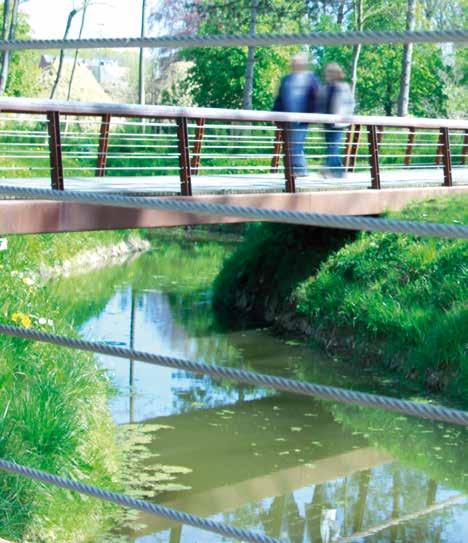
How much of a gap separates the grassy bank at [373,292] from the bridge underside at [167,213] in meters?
0.33

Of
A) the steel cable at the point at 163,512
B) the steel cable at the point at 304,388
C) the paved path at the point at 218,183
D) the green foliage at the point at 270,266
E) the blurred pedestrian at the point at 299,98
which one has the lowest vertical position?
the green foliage at the point at 270,266

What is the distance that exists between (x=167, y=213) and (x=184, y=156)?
1.69 feet

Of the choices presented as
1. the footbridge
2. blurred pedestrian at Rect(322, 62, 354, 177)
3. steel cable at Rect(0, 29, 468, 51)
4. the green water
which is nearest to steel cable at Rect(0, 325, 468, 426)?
steel cable at Rect(0, 29, 468, 51)

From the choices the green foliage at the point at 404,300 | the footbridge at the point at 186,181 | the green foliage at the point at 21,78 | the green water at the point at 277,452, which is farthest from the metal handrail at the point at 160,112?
the green foliage at the point at 21,78

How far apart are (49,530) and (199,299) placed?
1002cm

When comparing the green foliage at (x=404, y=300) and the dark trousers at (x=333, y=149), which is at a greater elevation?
the dark trousers at (x=333, y=149)

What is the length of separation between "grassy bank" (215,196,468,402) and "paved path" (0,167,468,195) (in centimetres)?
68

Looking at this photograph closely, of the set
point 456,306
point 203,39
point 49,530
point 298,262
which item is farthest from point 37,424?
point 298,262

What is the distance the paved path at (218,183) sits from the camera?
1010 centimetres

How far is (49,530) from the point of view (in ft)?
19.2

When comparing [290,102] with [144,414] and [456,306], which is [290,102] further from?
[144,414]

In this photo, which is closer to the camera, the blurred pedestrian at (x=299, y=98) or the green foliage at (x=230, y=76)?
the blurred pedestrian at (x=299, y=98)

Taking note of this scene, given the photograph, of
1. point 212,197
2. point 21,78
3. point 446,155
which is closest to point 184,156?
point 212,197

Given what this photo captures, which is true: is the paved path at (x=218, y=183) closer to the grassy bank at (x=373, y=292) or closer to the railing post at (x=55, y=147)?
the railing post at (x=55, y=147)
